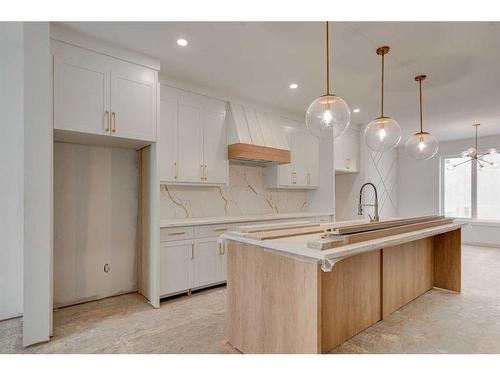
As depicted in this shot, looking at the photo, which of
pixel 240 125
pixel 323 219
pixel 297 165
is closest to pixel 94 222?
pixel 240 125

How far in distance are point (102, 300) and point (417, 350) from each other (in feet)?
9.92

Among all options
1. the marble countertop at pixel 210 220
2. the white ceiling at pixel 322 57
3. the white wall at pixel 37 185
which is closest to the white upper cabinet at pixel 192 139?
the white ceiling at pixel 322 57

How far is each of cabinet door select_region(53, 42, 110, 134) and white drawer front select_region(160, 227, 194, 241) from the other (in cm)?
116

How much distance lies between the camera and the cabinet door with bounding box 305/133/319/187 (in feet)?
16.5

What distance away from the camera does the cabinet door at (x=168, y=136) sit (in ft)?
10.7

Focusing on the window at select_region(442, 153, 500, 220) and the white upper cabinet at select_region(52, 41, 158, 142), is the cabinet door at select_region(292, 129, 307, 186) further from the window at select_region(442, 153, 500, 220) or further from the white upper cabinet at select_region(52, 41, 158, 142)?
the window at select_region(442, 153, 500, 220)

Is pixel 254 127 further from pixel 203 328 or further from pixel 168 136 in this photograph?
pixel 203 328

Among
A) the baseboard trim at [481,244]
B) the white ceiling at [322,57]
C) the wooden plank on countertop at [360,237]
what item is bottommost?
the baseboard trim at [481,244]

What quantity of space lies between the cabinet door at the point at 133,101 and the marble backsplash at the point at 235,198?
3.08 ft

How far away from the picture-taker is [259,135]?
13.4 ft

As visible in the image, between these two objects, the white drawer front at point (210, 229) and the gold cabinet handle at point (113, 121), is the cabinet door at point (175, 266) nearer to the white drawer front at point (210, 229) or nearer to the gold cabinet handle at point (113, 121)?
the white drawer front at point (210, 229)

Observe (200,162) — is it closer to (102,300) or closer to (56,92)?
(56,92)

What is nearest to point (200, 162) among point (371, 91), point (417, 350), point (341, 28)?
point (341, 28)

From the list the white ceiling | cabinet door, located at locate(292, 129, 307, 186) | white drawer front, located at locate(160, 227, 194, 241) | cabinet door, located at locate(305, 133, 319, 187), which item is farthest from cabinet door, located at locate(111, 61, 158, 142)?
cabinet door, located at locate(305, 133, 319, 187)
